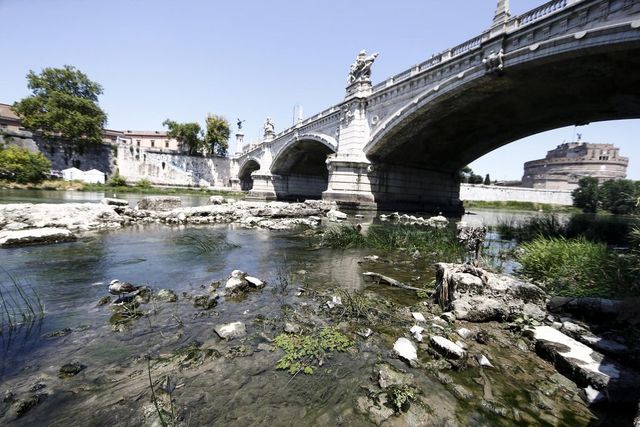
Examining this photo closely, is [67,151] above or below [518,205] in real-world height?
above

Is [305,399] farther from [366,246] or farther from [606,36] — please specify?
[606,36]

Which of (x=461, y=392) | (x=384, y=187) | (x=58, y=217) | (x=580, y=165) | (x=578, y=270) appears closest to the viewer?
(x=461, y=392)

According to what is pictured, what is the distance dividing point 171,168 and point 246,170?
15233mm

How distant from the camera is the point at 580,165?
73812 mm

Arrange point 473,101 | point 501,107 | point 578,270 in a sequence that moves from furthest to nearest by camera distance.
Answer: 1. point 501,107
2. point 473,101
3. point 578,270

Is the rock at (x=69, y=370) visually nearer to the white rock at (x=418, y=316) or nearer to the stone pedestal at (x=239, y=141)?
the white rock at (x=418, y=316)

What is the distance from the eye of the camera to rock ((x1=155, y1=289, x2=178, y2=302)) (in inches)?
172

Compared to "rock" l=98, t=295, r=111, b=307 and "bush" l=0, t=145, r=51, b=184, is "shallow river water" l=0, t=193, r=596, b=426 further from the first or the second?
"bush" l=0, t=145, r=51, b=184

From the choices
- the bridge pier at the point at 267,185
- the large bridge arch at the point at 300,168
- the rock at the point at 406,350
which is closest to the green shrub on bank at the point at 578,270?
the rock at the point at 406,350

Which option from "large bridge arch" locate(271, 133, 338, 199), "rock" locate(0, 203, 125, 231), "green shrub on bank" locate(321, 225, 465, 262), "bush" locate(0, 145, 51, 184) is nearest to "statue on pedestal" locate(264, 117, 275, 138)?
"large bridge arch" locate(271, 133, 338, 199)

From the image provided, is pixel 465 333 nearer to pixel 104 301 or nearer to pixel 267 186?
pixel 104 301

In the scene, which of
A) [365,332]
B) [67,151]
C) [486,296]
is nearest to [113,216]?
[365,332]

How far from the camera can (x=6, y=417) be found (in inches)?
82.7

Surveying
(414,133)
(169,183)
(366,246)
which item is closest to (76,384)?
(366,246)
